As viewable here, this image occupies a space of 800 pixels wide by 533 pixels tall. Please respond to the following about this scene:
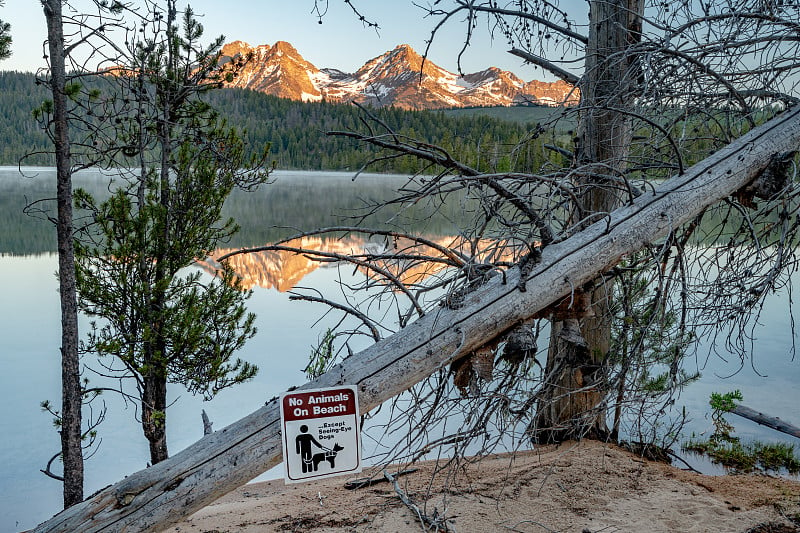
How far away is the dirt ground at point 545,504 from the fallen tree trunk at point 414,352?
1.12 metres

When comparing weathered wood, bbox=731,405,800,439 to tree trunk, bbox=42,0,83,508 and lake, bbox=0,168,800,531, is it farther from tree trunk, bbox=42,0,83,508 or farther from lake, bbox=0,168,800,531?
tree trunk, bbox=42,0,83,508

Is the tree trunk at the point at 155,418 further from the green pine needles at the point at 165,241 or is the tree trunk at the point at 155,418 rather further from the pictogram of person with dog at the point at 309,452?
the pictogram of person with dog at the point at 309,452

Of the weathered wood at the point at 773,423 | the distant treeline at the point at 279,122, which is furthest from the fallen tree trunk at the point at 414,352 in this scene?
the distant treeline at the point at 279,122

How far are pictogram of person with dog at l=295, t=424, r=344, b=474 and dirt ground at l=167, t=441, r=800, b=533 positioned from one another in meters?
1.19

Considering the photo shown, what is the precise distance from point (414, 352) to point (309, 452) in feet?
1.97

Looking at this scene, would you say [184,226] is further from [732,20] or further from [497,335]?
[732,20]

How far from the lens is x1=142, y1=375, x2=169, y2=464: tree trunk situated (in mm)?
6363

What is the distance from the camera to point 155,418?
6.26 metres

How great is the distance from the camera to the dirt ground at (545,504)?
151 inches

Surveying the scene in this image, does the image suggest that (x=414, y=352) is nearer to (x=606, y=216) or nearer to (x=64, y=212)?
(x=606, y=216)

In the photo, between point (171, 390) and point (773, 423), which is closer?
point (773, 423)

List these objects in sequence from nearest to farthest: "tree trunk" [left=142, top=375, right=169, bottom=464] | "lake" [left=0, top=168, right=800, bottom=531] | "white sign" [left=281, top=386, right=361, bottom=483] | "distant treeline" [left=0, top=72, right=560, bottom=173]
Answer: "white sign" [left=281, top=386, right=361, bottom=483]
"tree trunk" [left=142, top=375, right=169, bottom=464]
"lake" [left=0, top=168, right=800, bottom=531]
"distant treeline" [left=0, top=72, right=560, bottom=173]

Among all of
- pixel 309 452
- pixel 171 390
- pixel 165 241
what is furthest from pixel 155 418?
pixel 171 390

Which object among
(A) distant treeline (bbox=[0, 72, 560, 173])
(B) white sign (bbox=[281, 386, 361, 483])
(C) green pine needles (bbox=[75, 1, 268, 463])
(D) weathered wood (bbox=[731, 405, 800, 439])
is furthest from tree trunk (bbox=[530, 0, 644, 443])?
(A) distant treeline (bbox=[0, 72, 560, 173])
